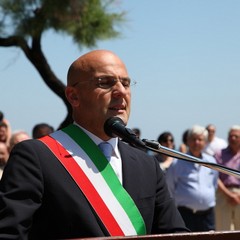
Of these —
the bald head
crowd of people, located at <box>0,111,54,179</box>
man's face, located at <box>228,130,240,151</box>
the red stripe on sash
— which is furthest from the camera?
man's face, located at <box>228,130,240,151</box>

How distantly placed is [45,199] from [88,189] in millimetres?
207

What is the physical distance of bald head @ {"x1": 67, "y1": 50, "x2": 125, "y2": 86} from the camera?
323cm

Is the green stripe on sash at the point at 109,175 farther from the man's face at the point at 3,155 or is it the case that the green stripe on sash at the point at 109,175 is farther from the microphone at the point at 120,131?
the man's face at the point at 3,155

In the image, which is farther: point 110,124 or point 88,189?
point 88,189

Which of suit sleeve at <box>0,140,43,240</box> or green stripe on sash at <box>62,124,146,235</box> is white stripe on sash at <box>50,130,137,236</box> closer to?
green stripe on sash at <box>62,124,146,235</box>

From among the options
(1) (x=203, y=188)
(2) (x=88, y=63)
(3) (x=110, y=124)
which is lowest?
(1) (x=203, y=188)

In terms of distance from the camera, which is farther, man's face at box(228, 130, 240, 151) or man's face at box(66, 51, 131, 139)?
A: man's face at box(228, 130, 240, 151)

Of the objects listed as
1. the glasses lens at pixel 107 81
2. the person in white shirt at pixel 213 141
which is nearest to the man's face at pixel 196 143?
the person in white shirt at pixel 213 141

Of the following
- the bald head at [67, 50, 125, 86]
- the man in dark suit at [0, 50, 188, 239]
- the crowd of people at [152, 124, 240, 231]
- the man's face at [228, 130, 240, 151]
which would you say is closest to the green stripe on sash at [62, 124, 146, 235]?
the man in dark suit at [0, 50, 188, 239]

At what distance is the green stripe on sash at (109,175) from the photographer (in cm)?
313

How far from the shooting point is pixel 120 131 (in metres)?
2.92

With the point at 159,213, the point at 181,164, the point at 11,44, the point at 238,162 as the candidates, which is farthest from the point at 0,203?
the point at 11,44

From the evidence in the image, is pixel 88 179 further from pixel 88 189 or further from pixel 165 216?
pixel 165 216

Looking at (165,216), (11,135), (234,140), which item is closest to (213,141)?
(234,140)
